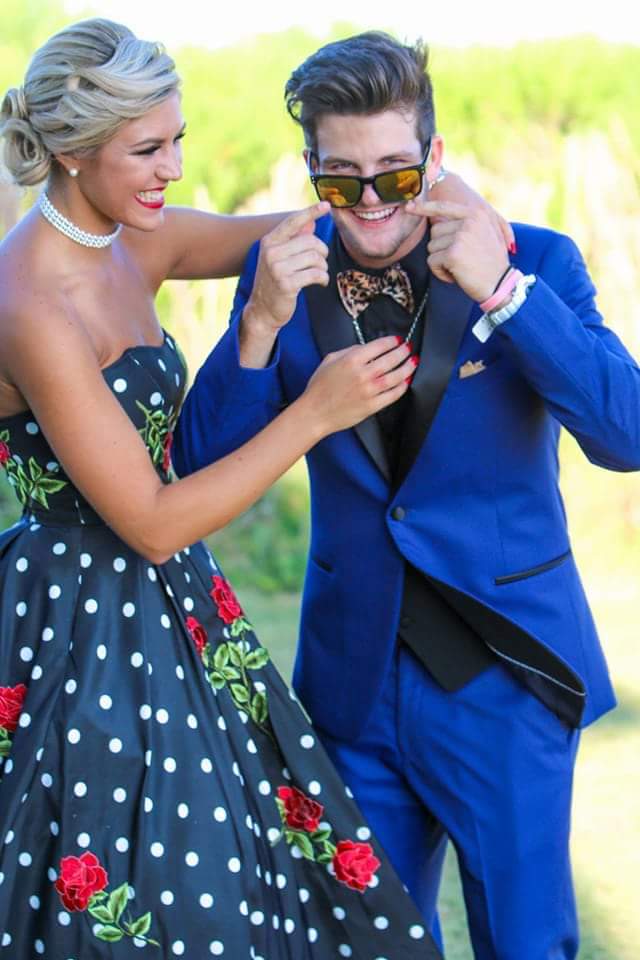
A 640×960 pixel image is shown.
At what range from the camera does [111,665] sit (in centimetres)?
272

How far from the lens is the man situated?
270 cm

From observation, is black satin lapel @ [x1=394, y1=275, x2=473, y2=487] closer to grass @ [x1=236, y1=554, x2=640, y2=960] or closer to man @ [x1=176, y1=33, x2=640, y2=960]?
man @ [x1=176, y1=33, x2=640, y2=960]

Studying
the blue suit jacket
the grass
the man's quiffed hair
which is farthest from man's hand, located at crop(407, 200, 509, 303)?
the grass

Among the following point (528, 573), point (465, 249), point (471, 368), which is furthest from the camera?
point (528, 573)

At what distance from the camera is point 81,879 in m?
2.62

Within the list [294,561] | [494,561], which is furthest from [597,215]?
[494,561]

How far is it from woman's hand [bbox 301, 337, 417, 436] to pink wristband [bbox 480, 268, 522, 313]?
0.15 metres

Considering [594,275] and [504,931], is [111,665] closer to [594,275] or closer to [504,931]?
[504,931]

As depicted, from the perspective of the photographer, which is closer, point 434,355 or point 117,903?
point 117,903

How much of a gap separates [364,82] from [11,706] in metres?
1.25

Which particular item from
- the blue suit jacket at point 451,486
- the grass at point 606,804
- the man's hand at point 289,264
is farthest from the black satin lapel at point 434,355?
the grass at point 606,804

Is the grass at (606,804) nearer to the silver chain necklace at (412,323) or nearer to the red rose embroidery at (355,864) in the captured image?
the red rose embroidery at (355,864)

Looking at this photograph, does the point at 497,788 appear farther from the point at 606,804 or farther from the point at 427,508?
the point at 606,804

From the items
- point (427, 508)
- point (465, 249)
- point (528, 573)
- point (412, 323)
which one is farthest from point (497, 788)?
point (465, 249)
